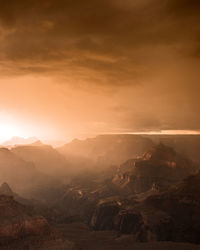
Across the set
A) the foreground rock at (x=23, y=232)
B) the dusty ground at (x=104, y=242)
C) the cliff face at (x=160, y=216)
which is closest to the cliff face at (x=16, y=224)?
the foreground rock at (x=23, y=232)

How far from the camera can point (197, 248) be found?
91.4 m

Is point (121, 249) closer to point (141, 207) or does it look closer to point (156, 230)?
point (156, 230)

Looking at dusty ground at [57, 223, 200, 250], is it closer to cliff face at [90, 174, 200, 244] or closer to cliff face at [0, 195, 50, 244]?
cliff face at [90, 174, 200, 244]

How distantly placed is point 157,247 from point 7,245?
54672 millimetres

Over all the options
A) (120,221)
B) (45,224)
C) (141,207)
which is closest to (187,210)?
(141,207)

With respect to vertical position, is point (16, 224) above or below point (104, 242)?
above

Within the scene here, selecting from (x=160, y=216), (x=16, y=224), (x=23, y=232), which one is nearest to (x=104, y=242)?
(x=160, y=216)

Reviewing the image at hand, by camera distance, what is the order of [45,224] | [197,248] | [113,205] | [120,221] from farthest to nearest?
[113,205], [120,221], [197,248], [45,224]

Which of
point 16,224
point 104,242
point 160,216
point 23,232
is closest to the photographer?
point 16,224

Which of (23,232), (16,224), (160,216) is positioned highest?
(16,224)

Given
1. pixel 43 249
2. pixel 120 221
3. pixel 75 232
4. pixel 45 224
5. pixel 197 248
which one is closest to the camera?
pixel 43 249

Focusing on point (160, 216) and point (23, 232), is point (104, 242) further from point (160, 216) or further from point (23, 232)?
point (23, 232)

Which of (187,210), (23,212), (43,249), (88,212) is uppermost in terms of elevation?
(23,212)

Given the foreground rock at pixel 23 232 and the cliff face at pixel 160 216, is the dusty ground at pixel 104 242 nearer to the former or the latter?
the foreground rock at pixel 23 232
